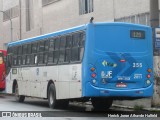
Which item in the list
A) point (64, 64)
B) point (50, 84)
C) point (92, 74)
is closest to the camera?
point (92, 74)

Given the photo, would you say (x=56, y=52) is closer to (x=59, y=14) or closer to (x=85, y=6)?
(x=85, y=6)

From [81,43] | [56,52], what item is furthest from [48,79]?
[81,43]

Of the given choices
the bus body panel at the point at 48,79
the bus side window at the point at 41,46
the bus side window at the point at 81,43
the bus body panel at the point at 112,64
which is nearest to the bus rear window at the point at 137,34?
the bus body panel at the point at 112,64

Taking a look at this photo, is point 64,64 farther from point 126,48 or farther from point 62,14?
point 62,14

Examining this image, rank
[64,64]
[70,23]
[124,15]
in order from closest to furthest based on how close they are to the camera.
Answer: [64,64]
[124,15]
[70,23]

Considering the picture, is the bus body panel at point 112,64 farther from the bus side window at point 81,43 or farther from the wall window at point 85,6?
the wall window at point 85,6

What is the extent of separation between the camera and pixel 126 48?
15961 millimetres

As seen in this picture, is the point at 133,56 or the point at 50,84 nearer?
the point at 133,56

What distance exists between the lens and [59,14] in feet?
172

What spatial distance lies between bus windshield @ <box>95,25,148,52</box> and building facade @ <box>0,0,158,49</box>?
20033mm

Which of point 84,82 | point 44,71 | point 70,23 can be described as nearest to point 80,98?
point 84,82

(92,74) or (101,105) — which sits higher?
(92,74)

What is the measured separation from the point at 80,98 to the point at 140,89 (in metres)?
2.21

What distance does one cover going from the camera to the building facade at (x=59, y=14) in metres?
38.5
